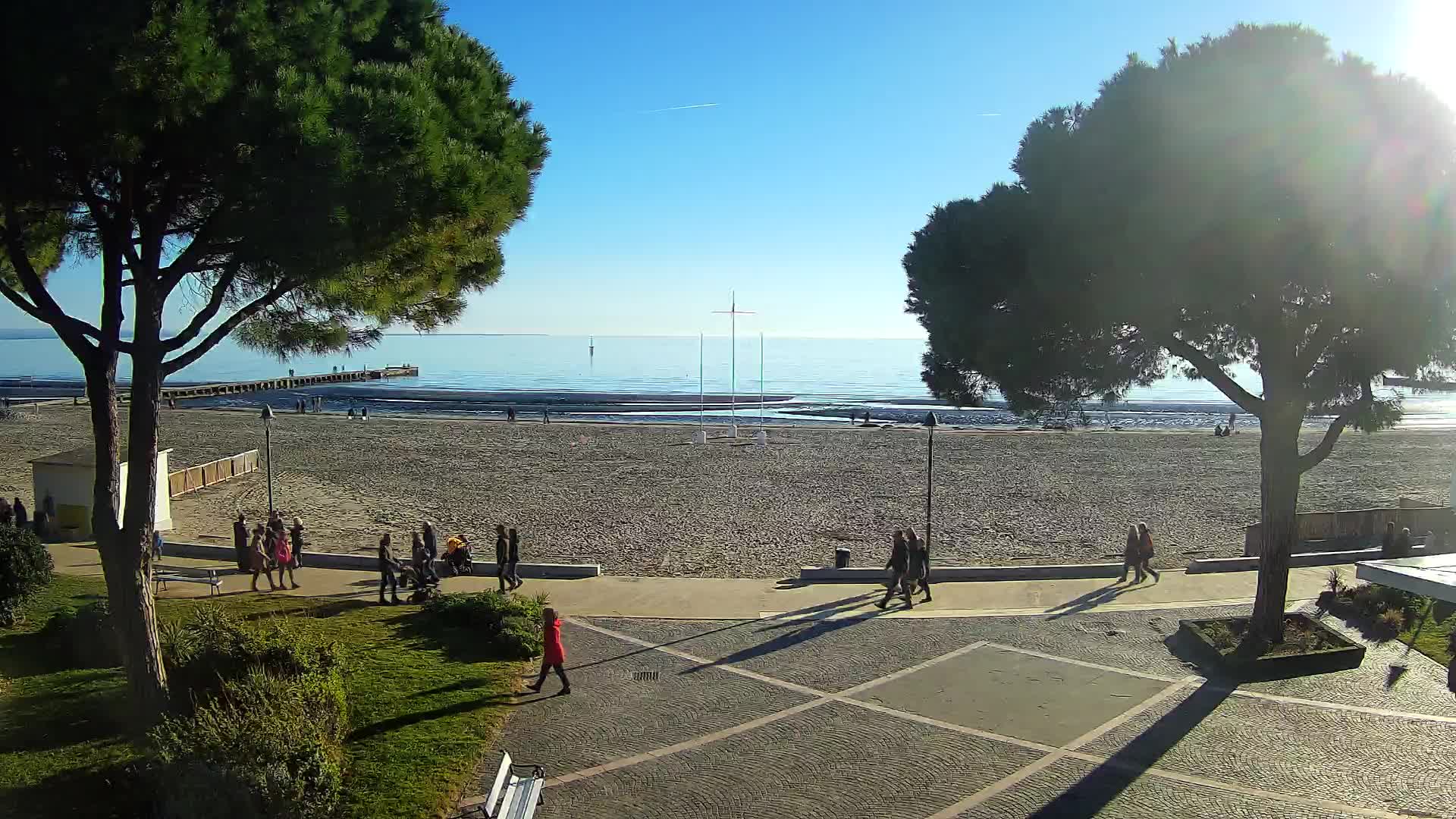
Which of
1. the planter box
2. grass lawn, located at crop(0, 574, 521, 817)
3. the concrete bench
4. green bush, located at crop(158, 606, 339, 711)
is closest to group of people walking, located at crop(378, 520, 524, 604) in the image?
grass lawn, located at crop(0, 574, 521, 817)

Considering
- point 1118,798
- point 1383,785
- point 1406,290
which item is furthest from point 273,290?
point 1406,290

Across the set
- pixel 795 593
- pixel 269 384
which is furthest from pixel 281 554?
pixel 269 384

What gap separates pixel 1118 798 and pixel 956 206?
7.82 meters

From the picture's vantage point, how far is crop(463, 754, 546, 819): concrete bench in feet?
22.1

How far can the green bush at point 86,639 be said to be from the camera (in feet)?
33.1

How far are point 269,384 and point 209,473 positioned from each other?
247 ft

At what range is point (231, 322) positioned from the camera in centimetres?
899

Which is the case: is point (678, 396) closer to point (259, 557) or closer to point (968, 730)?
point (259, 557)

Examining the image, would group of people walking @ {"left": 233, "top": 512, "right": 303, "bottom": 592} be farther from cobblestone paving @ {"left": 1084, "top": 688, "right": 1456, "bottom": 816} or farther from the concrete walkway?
cobblestone paving @ {"left": 1084, "top": 688, "right": 1456, "bottom": 816}

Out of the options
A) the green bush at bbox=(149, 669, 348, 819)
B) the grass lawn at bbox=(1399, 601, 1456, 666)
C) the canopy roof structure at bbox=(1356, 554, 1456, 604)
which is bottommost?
the grass lawn at bbox=(1399, 601, 1456, 666)

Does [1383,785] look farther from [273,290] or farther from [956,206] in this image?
[273,290]

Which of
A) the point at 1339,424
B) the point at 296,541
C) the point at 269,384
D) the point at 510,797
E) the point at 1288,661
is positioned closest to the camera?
the point at 510,797

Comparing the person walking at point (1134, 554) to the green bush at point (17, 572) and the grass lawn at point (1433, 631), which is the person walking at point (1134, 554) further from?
the green bush at point (17, 572)

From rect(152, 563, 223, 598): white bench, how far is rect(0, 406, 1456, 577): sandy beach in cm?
503
